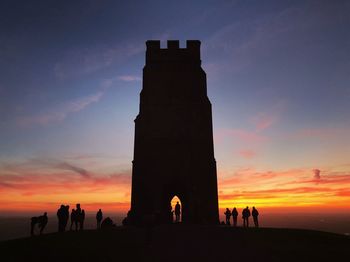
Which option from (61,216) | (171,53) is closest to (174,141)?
(171,53)

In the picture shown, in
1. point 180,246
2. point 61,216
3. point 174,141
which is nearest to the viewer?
point 180,246

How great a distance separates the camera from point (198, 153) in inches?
1167

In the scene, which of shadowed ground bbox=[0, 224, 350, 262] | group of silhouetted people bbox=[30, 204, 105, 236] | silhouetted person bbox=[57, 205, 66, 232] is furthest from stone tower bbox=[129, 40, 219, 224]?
shadowed ground bbox=[0, 224, 350, 262]

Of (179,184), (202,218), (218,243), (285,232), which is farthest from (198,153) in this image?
(218,243)

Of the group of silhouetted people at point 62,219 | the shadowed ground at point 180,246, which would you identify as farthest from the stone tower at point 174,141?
the shadowed ground at point 180,246

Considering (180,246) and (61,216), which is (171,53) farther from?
(180,246)

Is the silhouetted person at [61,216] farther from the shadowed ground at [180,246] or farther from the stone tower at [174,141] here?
the stone tower at [174,141]

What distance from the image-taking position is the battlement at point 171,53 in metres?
32.2

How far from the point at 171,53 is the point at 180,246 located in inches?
867

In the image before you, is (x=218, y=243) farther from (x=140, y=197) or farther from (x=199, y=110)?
(x=199, y=110)

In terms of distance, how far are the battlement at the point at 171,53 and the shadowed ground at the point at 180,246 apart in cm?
1883

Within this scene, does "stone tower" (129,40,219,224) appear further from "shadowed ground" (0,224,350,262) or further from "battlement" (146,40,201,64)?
"shadowed ground" (0,224,350,262)

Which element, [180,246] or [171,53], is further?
[171,53]

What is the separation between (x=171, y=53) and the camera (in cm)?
3238
